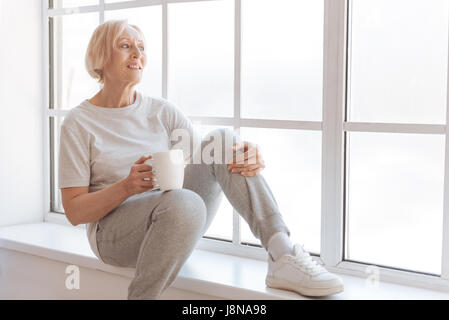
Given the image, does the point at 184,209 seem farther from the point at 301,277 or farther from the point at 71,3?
the point at 71,3

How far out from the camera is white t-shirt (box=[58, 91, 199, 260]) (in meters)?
1.68

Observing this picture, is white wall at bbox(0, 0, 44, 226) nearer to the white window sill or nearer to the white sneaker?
the white window sill

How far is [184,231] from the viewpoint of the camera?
150 cm

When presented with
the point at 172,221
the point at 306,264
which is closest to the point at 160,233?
the point at 172,221

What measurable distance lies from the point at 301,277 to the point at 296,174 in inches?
15.4

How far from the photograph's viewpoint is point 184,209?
1.51 m

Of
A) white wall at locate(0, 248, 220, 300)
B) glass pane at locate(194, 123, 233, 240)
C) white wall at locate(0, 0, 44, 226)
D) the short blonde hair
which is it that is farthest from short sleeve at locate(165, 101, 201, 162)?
white wall at locate(0, 0, 44, 226)

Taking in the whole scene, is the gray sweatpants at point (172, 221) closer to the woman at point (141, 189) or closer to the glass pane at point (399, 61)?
the woman at point (141, 189)

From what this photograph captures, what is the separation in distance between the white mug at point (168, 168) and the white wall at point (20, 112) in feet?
3.19

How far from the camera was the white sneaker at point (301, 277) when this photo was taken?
148cm

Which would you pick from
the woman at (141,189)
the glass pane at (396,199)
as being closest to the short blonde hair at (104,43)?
the woman at (141,189)

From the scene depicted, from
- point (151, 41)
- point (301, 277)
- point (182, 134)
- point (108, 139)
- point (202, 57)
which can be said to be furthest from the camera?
point (151, 41)

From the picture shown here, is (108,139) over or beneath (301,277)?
over
